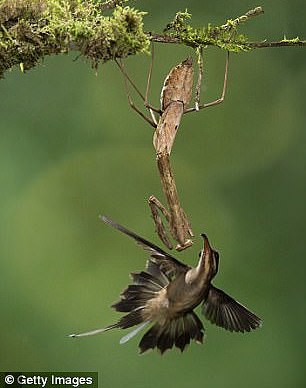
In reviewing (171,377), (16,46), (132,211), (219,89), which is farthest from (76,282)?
(16,46)

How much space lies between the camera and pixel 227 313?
1219 millimetres

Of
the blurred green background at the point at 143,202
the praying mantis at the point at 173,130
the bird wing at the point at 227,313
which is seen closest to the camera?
the praying mantis at the point at 173,130

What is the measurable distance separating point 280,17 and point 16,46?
1537 mm

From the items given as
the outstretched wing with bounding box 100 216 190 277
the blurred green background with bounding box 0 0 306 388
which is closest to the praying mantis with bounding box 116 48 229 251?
the outstretched wing with bounding box 100 216 190 277

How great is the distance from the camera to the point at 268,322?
2.24 meters

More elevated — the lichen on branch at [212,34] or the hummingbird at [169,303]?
the lichen on branch at [212,34]

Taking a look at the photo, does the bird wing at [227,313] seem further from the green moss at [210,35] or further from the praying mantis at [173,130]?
the green moss at [210,35]

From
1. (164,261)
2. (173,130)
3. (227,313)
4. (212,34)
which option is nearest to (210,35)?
(212,34)

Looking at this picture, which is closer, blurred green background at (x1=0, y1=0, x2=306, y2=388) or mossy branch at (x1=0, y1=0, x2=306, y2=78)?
mossy branch at (x1=0, y1=0, x2=306, y2=78)

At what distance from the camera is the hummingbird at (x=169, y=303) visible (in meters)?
1.15

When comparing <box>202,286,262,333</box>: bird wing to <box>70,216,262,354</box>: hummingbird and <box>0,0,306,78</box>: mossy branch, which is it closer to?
<box>70,216,262,354</box>: hummingbird

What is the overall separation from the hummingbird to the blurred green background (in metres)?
0.95

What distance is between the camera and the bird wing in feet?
3.94

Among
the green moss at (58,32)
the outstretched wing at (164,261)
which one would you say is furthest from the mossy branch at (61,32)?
the outstretched wing at (164,261)
